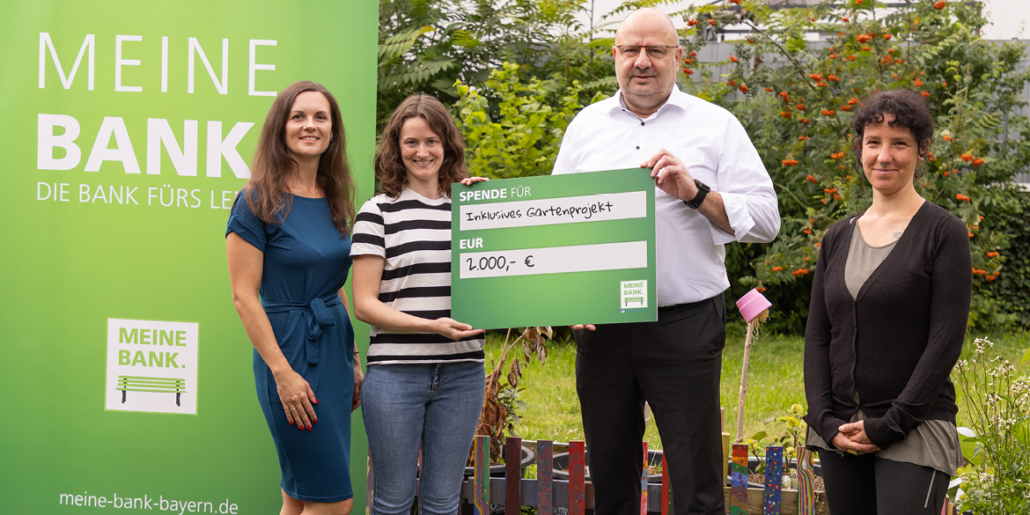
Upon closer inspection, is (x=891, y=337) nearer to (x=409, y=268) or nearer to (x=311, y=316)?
(x=409, y=268)

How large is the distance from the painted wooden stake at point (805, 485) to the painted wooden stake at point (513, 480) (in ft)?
3.73

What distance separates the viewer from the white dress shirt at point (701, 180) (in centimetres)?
262

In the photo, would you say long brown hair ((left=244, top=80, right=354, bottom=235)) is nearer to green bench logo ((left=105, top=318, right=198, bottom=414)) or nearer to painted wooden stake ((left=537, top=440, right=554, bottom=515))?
green bench logo ((left=105, top=318, right=198, bottom=414))

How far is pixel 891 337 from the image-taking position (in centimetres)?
223

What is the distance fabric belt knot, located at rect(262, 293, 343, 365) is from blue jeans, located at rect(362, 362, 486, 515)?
20 cm

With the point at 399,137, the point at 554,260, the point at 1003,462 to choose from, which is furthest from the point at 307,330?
the point at 1003,462

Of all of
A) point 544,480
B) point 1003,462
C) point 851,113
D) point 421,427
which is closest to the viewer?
point 421,427

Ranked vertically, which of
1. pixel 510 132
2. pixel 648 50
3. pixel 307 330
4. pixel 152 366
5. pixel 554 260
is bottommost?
pixel 152 366

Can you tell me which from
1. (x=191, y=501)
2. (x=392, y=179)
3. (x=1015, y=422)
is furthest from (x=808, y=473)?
(x=191, y=501)

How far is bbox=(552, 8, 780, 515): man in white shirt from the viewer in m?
2.61

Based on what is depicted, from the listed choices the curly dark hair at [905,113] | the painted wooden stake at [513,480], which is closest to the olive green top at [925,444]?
the curly dark hair at [905,113]

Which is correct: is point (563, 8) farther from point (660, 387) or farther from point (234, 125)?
point (660, 387)

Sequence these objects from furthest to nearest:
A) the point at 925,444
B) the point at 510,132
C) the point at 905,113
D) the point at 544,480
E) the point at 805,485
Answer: the point at 510,132 < the point at 544,480 < the point at 805,485 < the point at 905,113 < the point at 925,444

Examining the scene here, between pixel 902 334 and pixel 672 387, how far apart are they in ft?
2.37
